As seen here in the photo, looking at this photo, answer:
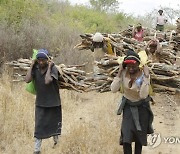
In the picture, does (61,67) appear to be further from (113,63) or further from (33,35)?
(33,35)

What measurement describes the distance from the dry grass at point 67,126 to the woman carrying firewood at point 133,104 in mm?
700

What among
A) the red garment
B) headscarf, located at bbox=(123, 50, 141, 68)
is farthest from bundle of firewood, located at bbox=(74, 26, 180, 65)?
headscarf, located at bbox=(123, 50, 141, 68)

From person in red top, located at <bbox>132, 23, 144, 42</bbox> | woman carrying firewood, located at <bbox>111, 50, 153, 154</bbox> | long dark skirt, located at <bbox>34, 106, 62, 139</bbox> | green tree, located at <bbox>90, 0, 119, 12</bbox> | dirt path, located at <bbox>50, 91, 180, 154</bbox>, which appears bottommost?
dirt path, located at <bbox>50, 91, 180, 154</bbox>

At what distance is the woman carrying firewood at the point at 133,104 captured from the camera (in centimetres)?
458

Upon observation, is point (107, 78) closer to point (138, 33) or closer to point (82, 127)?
point (82, 127)

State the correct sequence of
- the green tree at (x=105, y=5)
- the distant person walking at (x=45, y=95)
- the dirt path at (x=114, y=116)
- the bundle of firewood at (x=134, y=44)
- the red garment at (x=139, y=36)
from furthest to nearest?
the green tree at (x=105, y=5) → the red garment at (x=139, y=36) → the bundle of firewood at (x=134, y=44) → the dirt path at (x=114, y=116) → the distant person walking at (x=45, y=95)

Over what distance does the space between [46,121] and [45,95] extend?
1.24 ft

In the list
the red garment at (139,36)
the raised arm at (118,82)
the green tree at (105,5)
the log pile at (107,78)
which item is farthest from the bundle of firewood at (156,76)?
the green tree at (105,5)

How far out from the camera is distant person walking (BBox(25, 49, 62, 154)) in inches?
200

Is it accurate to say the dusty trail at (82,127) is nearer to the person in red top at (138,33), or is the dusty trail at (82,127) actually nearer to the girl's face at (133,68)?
the girl's face at (133,68)

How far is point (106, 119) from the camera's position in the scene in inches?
260

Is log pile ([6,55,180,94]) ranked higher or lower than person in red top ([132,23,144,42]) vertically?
lower

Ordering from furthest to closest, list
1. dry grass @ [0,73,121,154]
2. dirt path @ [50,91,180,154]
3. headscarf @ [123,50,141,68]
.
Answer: dirt path @ [50,91,180,154] < dry grass @ [0,73,121,154] < headscarf @ [123,50,141,68]

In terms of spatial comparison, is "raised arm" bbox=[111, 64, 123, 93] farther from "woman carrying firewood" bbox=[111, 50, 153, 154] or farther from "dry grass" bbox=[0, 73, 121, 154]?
"dry grass" bbox=[0, 73, 121, 154]
